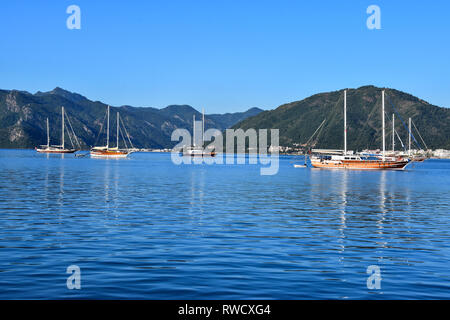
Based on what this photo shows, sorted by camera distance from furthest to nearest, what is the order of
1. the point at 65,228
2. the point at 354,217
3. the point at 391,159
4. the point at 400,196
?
the point at 391,159 < the point at 400,196 < the point at 354,217 < the point at 65,228

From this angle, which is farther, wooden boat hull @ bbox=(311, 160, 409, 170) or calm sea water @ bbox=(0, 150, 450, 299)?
wooden boat hull @ bbox=(311, 160, 409, 170)

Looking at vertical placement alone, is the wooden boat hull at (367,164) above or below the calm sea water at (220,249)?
above

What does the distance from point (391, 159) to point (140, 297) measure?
130222mm

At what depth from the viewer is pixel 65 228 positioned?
29.5 meters

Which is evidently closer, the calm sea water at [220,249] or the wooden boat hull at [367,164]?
the calm sea water at [220,249]

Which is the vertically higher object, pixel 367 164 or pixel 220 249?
pixel 367 164

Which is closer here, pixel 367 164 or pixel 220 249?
pixel 220 249

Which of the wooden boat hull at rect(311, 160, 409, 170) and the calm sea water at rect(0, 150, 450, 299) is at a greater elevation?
the wooden boat hull at rect(311, 160, 409, 170)
